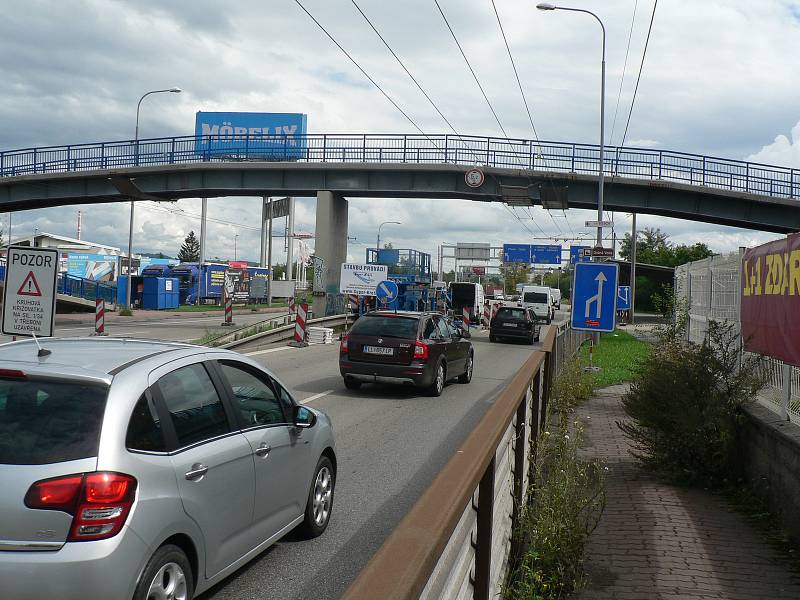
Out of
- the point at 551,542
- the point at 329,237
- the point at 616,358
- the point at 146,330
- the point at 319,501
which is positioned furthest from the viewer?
the point at 329,237

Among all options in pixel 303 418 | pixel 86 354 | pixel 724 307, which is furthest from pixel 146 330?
pixel 86 354

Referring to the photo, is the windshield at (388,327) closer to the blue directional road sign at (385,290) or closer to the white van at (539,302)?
the blue directional road sign at (385,290)

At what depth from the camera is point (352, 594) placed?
1.74m

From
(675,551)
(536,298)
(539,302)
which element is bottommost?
(675,551)

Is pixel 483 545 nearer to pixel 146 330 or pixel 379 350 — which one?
pixel 379 350

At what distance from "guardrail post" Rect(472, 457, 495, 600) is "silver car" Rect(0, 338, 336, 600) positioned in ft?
5.01

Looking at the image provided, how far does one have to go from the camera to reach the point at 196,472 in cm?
415

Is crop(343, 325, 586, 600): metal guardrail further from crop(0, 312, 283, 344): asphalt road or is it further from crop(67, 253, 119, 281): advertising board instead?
crop(67, 253, 119, 281): advertising board

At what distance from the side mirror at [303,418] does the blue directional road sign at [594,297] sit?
9003mm

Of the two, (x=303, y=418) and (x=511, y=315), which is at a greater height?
(x=511, y=315)

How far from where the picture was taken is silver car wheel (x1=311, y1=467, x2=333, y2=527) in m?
6.01

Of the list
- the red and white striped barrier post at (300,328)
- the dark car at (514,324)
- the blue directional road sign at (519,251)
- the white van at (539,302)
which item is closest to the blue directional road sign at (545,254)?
the blue directional road sign at (519,251)

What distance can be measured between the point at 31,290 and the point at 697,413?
845 cm

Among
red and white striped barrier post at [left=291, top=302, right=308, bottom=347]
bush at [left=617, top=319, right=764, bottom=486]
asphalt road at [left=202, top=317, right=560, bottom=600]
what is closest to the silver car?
asphalt road at [left=202, top=317, right=560, bottom=600]
